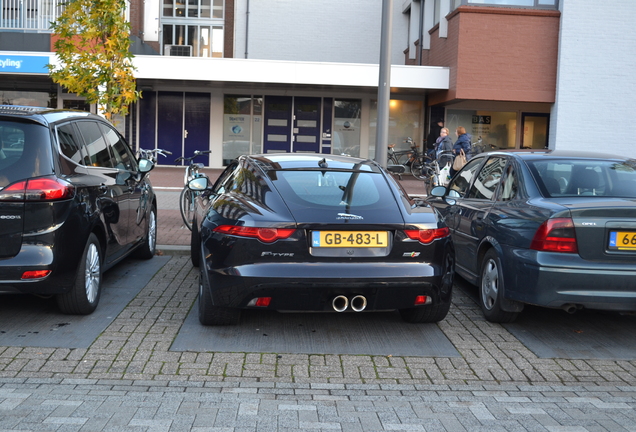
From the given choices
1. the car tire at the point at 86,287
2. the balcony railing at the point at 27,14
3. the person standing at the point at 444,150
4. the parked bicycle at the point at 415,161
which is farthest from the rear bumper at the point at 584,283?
the balcony railing at the point at 27,14

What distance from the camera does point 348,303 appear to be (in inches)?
198

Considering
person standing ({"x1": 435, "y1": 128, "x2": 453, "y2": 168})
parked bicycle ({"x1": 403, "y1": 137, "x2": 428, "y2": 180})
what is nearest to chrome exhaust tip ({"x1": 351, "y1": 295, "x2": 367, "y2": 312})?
person standing ({"x1": 435, "y1": 128, "x2": 453, "y2": 168})

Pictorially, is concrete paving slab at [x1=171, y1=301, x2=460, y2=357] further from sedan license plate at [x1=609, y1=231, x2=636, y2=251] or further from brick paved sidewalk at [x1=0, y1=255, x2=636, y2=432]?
sedan license plate at [x1=609, y1=231, x2=636, y2=251]

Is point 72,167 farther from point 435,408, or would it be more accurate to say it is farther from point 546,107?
point 546,107

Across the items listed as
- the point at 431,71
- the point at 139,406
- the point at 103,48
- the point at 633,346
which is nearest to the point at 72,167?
the point at 139,406

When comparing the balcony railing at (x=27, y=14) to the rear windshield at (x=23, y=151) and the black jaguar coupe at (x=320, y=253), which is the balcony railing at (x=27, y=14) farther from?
the black jaguar coupe at (x=320, y=253)

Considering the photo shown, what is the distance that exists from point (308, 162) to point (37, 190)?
2062 mm

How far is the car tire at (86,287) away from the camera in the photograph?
5.53m

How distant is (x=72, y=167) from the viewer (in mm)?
5613

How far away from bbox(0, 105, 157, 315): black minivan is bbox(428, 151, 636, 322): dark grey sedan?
3.23 m

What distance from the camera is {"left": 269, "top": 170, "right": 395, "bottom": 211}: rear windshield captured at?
205 inches

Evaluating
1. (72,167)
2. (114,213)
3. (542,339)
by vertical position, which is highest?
(72,167)

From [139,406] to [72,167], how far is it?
2.42m

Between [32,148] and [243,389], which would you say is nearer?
[243,389]
